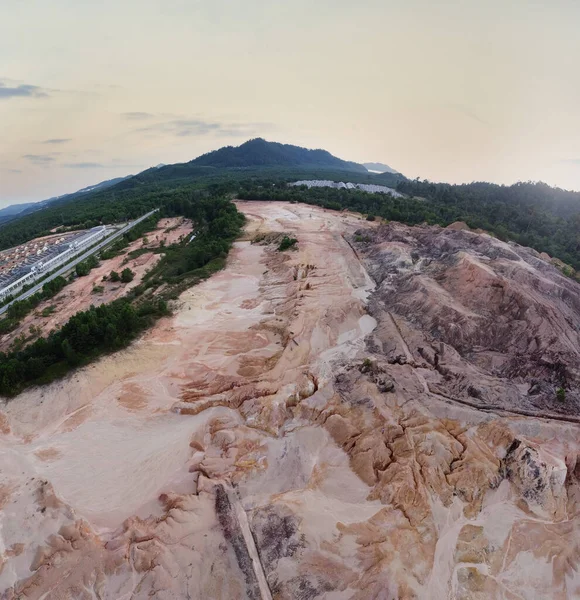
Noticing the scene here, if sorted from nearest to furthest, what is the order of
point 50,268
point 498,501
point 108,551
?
point 108,551
point 498,501
point 50,268

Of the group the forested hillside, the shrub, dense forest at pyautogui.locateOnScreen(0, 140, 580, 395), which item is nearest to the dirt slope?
the forested hillside

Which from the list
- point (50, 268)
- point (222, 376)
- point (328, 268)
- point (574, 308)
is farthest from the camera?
point (50, 268)

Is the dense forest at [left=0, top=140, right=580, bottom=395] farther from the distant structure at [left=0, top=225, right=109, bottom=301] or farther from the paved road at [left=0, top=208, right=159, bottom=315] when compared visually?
the distant structure at [left=0, top=225, right=109, bottom=301]

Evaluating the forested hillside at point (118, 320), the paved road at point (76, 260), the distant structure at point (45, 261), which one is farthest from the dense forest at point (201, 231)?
the distant structure at point (45, 261)

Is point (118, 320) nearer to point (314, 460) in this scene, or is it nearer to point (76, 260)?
point (314, 460)

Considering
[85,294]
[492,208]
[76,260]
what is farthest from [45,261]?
[492,208]

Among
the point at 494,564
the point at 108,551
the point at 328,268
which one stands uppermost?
the point at 328,268

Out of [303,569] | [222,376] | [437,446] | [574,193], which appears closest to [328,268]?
[222,376]

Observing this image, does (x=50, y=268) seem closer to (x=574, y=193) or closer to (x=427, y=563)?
(x=427, y=563)
